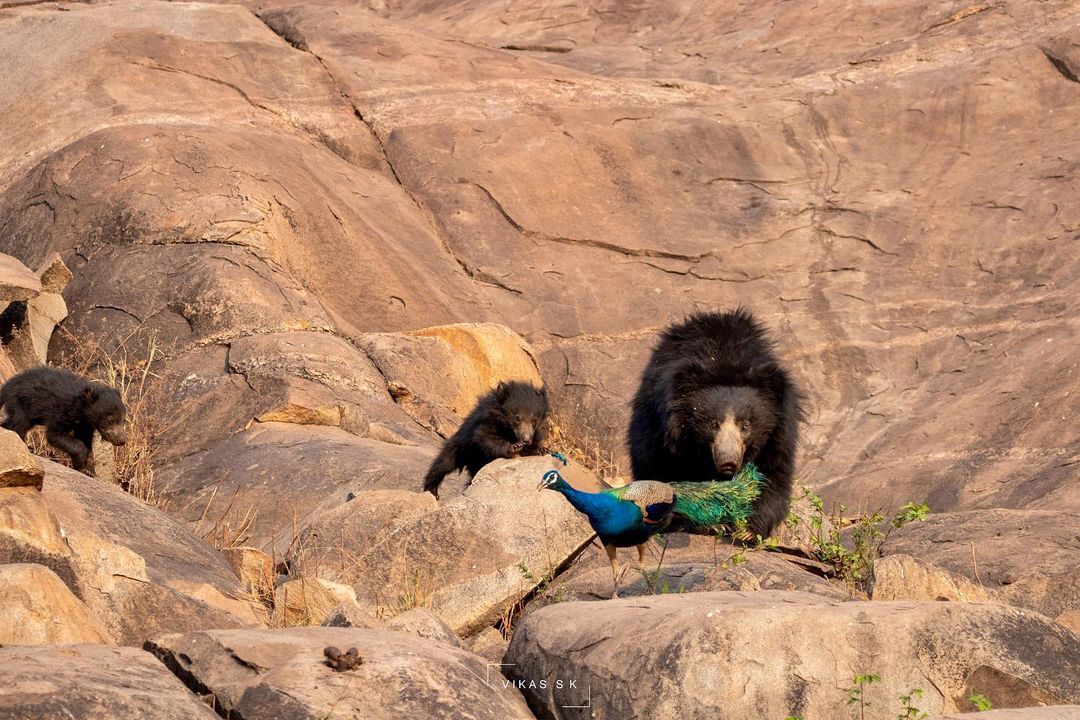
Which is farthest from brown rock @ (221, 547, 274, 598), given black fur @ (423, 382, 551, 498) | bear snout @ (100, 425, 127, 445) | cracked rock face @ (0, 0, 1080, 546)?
cracked rock face @ (0, 0, 1080, 546)

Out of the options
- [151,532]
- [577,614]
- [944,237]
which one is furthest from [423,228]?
[577,614]

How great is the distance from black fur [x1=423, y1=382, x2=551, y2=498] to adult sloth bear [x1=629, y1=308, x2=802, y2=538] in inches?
25.6

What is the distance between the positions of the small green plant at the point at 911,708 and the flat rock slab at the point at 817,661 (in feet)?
0.08

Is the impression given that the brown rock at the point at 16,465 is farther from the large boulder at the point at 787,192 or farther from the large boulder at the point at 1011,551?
the large boulder at the point at 787,192

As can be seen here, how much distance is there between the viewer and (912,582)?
5797mm

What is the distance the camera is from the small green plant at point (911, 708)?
369cm

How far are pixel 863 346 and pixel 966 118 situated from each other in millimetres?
3533

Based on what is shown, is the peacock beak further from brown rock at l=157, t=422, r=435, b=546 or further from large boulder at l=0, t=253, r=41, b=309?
large boulder at l=0, t=253, r=41, b=309

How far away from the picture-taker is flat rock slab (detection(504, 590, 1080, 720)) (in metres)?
3.82

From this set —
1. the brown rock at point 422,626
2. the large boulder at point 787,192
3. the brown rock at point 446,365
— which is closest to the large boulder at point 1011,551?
the brown rock at point 422,626

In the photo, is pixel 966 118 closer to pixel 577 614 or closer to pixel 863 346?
pixel 863 346

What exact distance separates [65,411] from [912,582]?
5.17m

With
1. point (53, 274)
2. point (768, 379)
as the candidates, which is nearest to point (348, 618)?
point (768, 379)

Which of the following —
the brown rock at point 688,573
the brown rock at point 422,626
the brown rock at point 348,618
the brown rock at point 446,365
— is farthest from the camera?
the brown rock at point 446,365
